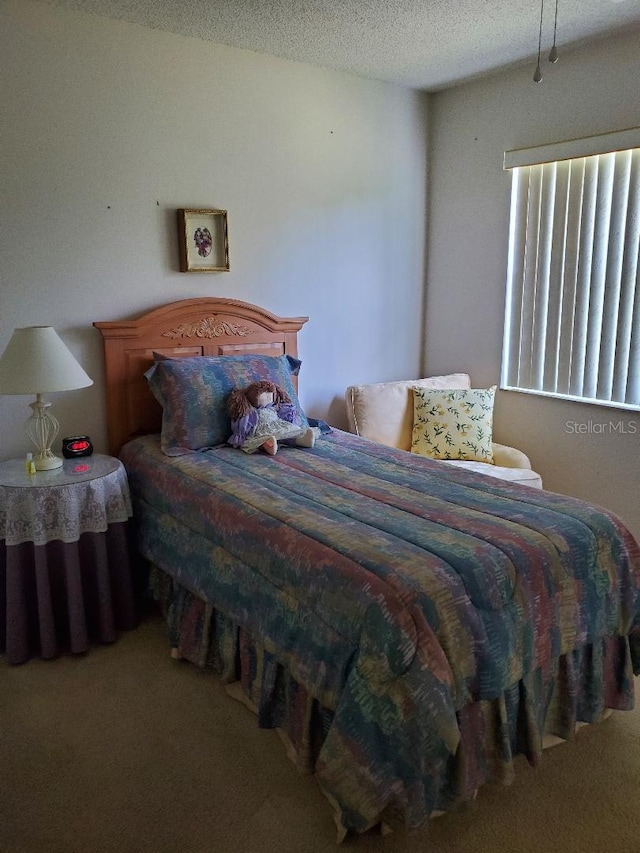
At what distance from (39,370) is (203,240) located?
1.14m

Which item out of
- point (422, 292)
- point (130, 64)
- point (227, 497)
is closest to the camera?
point (227, 497)

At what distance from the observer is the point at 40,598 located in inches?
91.8

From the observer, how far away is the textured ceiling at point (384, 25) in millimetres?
2584

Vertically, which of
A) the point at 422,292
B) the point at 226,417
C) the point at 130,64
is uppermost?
the point at 130,64

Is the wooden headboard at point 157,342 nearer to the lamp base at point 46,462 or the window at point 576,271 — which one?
the lamp base at point 46,462

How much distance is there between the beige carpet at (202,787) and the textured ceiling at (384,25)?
2.67 metres

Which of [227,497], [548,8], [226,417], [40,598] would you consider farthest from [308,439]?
[548,8]

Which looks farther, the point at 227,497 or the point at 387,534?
the point at 227,497

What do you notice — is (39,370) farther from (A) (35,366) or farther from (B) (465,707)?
(B) (465,707)

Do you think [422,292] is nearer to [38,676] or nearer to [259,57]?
[259,57]

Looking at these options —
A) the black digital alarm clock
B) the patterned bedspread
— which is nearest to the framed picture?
the black digital alarm clock

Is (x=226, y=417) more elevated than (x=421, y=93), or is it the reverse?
(x=421, y=93)

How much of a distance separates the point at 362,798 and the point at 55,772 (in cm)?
94

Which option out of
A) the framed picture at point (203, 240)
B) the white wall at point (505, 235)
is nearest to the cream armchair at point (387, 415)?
the white wall at point (505, 235)
